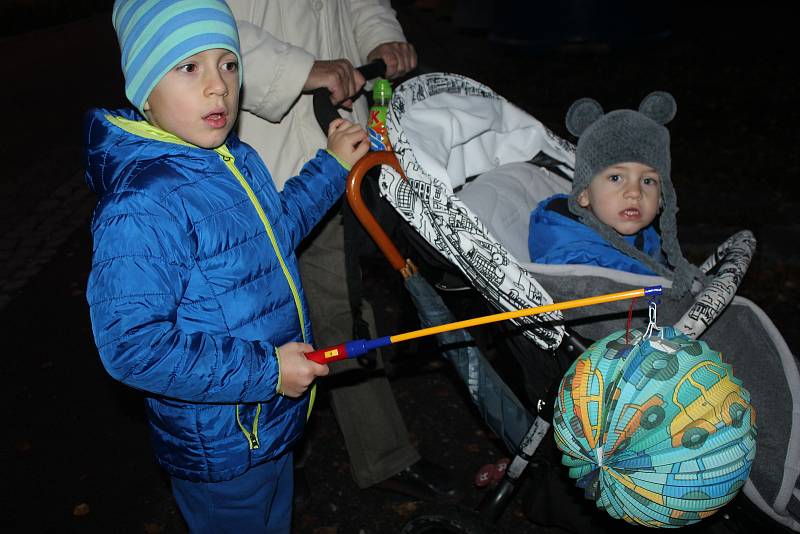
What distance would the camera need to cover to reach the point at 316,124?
2.70 m

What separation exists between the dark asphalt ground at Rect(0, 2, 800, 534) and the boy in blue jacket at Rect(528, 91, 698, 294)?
0.66 metres

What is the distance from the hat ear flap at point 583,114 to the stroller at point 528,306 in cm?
44

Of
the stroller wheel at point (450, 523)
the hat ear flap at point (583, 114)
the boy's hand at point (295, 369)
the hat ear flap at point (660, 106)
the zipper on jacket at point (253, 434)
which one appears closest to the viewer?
the boy's hand at point (295, 369)

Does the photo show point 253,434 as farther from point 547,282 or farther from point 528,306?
point 547,282

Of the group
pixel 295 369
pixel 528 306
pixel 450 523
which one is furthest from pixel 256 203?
pixel 450 523

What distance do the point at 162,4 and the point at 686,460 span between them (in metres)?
1.71

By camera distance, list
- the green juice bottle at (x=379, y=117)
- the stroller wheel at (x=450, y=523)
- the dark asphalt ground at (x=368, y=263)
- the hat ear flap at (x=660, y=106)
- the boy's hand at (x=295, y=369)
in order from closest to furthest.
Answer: the boy's hand at (x=295, y=369), the green juice bottle at (x=379, y=117), the stroller wheel at (x=450, y=523), the hat ear flap at (x=660, y=106), the dark asphalt ground at (x=368, y=263)

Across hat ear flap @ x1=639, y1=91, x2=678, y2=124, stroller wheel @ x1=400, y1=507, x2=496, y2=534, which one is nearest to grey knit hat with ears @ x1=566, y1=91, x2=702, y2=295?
hat ear flap @ x1=639, y1=91, x2=678, y2=124

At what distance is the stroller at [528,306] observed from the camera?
2189mm

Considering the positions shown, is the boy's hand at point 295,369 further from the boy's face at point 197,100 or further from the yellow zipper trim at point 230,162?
the boy's face at point 197,100

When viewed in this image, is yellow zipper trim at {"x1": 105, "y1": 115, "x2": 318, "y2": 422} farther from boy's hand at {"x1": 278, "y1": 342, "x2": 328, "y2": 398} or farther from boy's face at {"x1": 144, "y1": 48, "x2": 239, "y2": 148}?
boy's hand at {"x1": 278, "y1": 342, "x2": 328, "y2": 398}

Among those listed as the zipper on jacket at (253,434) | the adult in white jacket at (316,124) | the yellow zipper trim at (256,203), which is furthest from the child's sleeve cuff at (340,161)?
the zipper on jacket at (253,434)

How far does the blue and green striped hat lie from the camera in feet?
6.07

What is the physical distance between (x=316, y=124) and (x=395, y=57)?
42 cm
